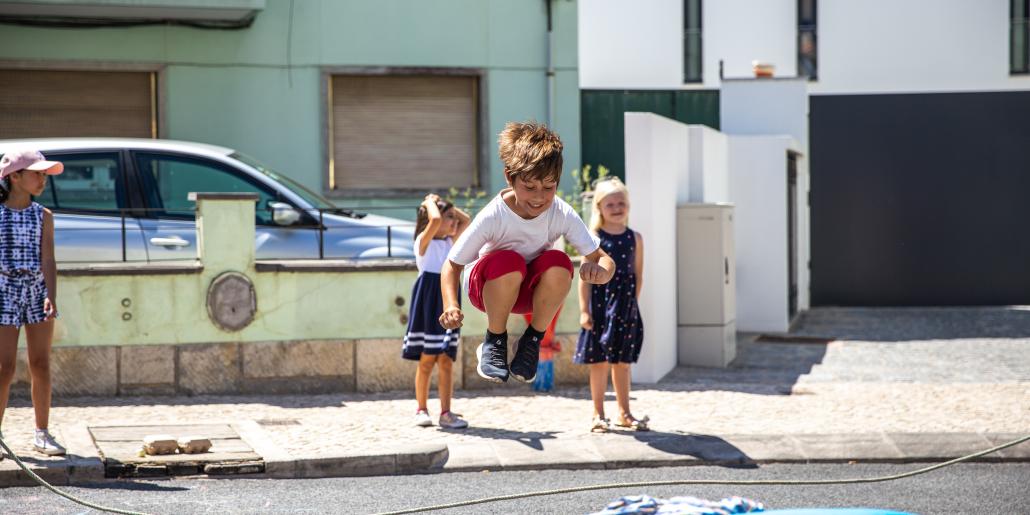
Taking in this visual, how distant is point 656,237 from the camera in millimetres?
12156

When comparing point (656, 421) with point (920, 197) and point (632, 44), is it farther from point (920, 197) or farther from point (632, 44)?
point (632, 44)

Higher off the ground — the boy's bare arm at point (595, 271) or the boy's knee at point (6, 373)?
the boy's bare arm at point (595, 271)

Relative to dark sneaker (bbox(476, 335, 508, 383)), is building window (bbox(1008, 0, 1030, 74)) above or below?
above

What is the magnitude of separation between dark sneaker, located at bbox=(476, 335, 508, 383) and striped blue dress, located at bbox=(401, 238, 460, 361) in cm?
326

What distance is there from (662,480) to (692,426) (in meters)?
1.81

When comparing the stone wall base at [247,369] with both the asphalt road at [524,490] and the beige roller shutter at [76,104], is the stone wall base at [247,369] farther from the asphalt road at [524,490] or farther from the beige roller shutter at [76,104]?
the beige roller shutter at [76,104]

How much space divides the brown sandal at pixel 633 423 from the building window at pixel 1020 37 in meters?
16.5

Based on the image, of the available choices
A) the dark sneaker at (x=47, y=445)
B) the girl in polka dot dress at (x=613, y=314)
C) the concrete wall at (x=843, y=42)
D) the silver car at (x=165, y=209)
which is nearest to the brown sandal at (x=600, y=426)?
the girl in polka dot dress at (x=613, y=314)

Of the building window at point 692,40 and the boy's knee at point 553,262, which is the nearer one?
the boy's knee at point 553,262

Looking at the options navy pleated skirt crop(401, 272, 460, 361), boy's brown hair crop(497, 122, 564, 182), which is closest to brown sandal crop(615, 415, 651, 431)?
navy pleated skirt crop(401, 272, 460, 361)

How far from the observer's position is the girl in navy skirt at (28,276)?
8281 millimetres

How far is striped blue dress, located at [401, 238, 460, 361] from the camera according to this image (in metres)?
9.78

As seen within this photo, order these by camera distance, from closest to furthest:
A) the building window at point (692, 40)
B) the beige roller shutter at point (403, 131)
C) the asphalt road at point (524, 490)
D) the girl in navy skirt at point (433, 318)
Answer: the asphalt road at point (524, 490)
the girl in navy skirt at point (433, 318)
the beige roller shutter at point (403, 131)
the building window at point (692, 40)

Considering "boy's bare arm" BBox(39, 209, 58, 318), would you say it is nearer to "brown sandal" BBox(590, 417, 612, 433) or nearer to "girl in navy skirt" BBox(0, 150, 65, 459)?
"girl in navy skirt" BBox(0, 150, 65, 459)
